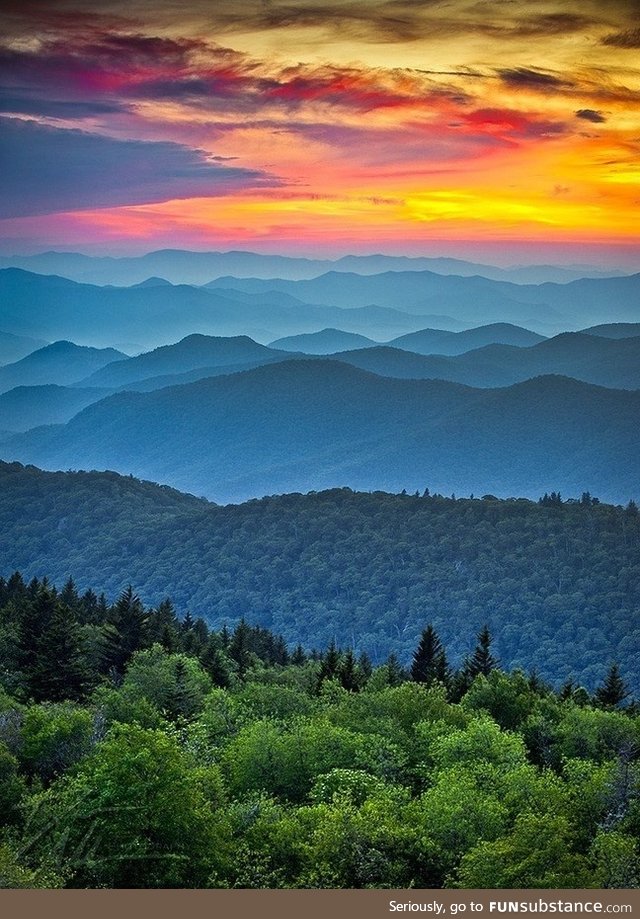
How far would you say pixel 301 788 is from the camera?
55.7 feet

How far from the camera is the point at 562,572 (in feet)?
375

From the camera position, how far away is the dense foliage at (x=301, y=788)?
11.8 meters

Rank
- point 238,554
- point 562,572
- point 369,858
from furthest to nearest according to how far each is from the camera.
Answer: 1. point 238,554
2. point 562,572
3. point 369,858

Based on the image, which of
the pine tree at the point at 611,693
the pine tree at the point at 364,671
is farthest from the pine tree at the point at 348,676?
the pine tree at the point at 611,693

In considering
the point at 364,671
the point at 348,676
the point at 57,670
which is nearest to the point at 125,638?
the point at 57,670

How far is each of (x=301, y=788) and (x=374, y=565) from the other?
355ft

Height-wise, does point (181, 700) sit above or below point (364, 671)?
above

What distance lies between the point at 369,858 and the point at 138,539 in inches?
4865

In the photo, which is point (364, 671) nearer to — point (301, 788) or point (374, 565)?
point (301, 788)

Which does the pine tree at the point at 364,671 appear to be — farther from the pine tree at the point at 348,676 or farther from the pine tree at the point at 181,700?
the pine tree at the point at 181,700

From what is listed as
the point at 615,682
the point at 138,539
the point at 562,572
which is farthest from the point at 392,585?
the point at 615,682

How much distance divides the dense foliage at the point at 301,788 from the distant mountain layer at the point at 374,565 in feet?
244

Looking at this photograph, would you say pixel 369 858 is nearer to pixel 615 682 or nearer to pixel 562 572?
pixel 615 682

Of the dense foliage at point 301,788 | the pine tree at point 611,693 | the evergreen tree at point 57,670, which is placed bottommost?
the pine tree at point 611,693
